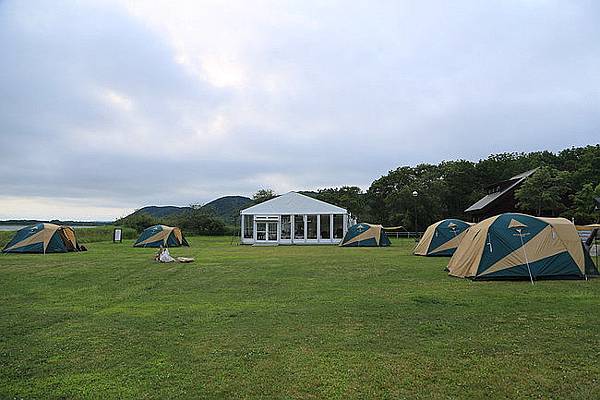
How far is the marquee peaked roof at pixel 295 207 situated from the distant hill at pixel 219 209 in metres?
16.4

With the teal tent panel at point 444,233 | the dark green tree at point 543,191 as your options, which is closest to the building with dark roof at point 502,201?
the dark green tree at point 543,191

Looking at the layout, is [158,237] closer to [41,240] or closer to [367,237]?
[41,240]

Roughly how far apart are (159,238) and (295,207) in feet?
39.6

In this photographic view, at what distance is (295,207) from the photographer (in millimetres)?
39938

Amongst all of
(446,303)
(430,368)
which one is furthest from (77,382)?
(446,303)

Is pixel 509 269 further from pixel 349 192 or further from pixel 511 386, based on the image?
pixel 349 192

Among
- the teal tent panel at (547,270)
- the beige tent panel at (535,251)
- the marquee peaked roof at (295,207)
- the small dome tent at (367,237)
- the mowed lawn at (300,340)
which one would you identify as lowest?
the mowed lawn at (300,340)

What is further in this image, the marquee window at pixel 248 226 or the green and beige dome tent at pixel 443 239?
the marquee window at pixel 248 226

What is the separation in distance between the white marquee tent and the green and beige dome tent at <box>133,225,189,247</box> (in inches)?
305

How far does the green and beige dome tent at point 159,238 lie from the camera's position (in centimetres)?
3097

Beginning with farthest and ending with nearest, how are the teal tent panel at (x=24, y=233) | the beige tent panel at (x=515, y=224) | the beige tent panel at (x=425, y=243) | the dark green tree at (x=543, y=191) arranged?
the dark green tree at (x=543, y=191) < the teal tent panel at (x=24, y=233) < the beige tent panel at (x=425, y=243) < the beige tent panel at (x=515, y=224)

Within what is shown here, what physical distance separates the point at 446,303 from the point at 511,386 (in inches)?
180

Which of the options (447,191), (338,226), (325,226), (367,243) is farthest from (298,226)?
(447,191)

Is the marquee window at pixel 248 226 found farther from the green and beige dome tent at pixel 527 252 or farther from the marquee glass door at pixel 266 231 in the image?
the green and beige dome tent at pixel 527 252
